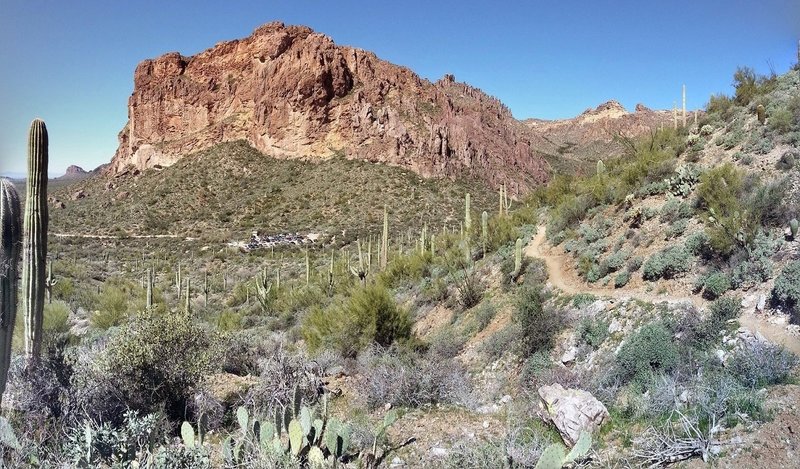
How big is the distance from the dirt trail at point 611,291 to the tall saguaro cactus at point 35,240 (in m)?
8.73

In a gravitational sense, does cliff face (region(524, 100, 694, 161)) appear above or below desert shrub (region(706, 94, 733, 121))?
above

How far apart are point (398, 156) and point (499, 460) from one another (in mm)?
50816

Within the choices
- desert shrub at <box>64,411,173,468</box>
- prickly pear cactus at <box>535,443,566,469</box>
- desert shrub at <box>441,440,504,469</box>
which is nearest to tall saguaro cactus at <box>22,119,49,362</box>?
desert shrub at <box>64,411,173,468</box>

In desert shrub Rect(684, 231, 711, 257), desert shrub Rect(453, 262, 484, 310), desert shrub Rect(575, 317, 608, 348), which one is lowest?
desert shrub Rect(575, 317, 608, 348)

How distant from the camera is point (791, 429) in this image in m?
4.31

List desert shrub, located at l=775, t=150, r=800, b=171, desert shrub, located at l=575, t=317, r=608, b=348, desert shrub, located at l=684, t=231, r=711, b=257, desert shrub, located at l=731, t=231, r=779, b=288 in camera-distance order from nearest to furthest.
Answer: desert shrub, located at l=731, t=231, r=779, b=288, desert shrub, located at l=575, t=317, r=608, b=348, desert shrub, located at l=684, t=231, r=711, b=257, desert shrub, located at l=775, t=150, r=800, b=171

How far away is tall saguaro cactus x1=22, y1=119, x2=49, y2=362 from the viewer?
5.97m

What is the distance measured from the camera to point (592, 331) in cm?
884

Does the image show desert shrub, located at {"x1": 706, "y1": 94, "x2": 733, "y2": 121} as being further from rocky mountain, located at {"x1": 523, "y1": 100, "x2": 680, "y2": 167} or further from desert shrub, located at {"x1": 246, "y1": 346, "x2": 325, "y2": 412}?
rocky mountain, located at {"x1": 523, "y1": 100, "x2": 680, "y2": 167}

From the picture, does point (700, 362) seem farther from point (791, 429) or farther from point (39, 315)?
point (39, 315)

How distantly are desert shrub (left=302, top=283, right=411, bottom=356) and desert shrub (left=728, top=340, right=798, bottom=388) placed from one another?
252 inches

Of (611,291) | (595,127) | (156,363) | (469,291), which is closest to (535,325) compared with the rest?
(611,291)

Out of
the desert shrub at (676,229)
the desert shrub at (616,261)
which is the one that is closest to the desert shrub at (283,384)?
the desert shrub at (616,261)

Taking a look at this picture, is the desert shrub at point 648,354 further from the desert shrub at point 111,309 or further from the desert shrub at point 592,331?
the desert shrub at point 111,309
